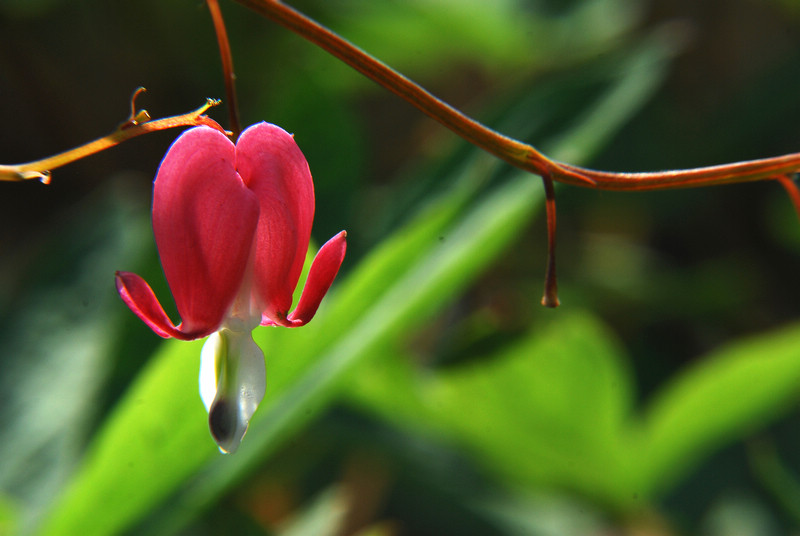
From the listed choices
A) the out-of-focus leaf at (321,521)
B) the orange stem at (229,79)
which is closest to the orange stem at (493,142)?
the orange stem at (229,79)

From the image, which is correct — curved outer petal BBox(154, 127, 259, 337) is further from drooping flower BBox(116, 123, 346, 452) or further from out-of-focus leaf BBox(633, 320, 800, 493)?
out-of-focus leaf BBox(633, 320, 800, 493)

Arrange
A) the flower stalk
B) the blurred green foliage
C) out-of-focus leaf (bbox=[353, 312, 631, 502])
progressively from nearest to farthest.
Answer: the flower stalk
the blurred green foliage
out-of-focus leaf (bbox=[353, 312, 631, 502])

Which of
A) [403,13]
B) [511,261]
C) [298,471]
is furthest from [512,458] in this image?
[403,13]

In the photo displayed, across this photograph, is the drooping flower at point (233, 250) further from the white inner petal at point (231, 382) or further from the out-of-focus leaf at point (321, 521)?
the out-of-focus leaf at point (321, 521)

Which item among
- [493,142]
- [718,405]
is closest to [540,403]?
[718,405]

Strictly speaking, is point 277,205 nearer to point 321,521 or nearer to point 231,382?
point 231,382

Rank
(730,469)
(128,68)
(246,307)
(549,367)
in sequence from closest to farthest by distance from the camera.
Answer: (246,307)
(549,367)
(730,469)
(128,68)

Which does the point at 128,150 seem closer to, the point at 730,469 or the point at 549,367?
the point at 549,367

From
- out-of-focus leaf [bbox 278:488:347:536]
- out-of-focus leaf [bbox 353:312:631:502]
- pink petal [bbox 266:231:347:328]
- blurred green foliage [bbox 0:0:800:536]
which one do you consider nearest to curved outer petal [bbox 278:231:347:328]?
pink petal [bbox 266:231:347:328]

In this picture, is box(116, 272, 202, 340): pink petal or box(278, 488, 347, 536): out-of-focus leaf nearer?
box(116, 272, 202, 340): pink petal
